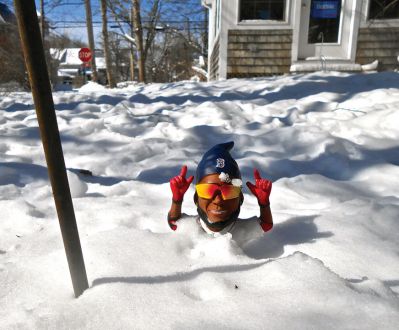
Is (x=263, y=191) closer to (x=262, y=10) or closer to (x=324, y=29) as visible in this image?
(x=262, y=10)

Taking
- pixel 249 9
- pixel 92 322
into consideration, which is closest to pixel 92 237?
pixel 92 322

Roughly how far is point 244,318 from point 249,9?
26.3 feet

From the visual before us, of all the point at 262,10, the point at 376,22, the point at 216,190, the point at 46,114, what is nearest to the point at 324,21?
the point at 376,22

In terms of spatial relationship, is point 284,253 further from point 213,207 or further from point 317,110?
point 317,110

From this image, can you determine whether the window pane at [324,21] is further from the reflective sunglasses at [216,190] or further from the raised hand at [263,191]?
the reflective sunglasses at [216,190]

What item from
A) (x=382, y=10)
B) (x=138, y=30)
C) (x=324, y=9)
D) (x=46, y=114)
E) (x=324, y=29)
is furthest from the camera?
(x=138, y=30)

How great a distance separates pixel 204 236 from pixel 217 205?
0.18 metres

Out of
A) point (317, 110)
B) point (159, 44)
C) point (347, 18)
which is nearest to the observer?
point (317, 110)

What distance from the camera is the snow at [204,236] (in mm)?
904

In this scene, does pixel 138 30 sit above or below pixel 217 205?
above

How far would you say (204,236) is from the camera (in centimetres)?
140

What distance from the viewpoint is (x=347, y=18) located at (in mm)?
7469

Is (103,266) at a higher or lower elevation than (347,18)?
lower

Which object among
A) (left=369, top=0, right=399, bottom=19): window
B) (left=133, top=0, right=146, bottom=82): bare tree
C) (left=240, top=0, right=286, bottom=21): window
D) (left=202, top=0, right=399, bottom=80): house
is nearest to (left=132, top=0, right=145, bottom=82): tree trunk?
(left=133, top=0, right=146, bottom=82): bare tree
